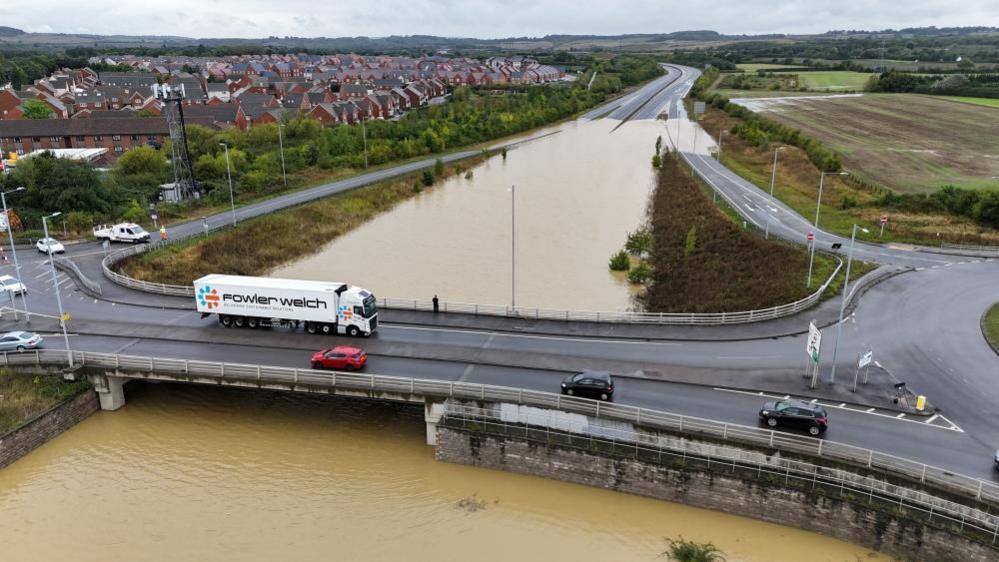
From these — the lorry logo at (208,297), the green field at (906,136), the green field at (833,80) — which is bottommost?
the lorry logo at (208,297)

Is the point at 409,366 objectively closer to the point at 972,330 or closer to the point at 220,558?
the point at 220,558

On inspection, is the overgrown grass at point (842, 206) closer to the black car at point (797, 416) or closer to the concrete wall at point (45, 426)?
the black car at point (797, 416)

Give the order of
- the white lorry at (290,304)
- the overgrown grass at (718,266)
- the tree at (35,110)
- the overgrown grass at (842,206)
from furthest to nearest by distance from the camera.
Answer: the tree at (35,110) → the overgrown grass at (842,206) → the overgrown grass at (718,266) → the white lorry at (290,304)

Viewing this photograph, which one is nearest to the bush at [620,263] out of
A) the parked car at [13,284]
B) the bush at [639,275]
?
the bush at [639,275]

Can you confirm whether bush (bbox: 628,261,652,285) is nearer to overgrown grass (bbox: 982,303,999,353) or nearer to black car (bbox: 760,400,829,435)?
overgrown grass (bbox: 982,303,999,353)

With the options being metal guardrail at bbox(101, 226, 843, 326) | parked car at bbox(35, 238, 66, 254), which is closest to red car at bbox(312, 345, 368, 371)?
metal guardrail at bbox(101, 226, 843, 326)

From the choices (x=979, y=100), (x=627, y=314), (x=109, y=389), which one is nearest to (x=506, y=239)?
(x=627, y=314)

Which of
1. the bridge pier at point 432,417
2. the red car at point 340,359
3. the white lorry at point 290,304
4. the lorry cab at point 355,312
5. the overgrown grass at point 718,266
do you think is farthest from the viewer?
the overgrown grass at point 718,266
